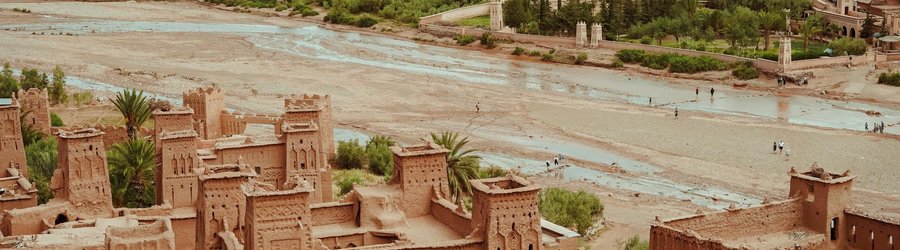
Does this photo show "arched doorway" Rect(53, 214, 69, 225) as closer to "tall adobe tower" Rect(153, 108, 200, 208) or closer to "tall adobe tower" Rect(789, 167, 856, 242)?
"tall adobe tower" Rect(153, 108, 200, 208)

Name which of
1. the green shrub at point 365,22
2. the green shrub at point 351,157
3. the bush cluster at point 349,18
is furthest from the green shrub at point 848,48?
the green shrub at point 351,157

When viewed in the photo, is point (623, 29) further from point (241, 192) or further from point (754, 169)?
point (241, 192)

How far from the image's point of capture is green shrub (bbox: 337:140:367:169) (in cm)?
4166

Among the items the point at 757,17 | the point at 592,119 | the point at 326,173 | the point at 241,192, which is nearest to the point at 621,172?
the point at 592,119

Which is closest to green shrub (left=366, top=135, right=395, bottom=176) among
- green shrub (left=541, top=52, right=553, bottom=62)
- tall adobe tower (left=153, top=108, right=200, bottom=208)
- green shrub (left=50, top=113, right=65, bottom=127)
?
tall adobe tower (left=153, top=108, right=200, bottom=208)

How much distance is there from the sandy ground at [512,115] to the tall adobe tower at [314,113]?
25.7 ft

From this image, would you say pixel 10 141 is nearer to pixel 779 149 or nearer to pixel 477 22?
pixel 779 149

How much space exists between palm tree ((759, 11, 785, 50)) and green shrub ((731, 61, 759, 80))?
5060mm

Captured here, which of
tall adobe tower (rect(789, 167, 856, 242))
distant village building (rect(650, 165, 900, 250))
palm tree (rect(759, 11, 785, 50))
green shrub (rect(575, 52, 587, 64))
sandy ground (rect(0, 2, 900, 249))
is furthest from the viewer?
green shrub (rect(575, 52, 587, 64))

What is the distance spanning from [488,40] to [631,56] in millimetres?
12282

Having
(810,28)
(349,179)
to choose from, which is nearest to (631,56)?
(810,28)

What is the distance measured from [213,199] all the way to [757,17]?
187 ft

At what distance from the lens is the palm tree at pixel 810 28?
73250 millimetres

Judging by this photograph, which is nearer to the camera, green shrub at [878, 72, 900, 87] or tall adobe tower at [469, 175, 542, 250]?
tall adobe tower at [469, 175, 542, 250]
